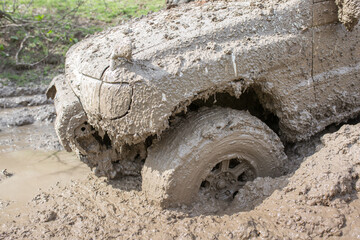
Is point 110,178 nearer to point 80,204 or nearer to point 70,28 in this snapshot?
point 80,204

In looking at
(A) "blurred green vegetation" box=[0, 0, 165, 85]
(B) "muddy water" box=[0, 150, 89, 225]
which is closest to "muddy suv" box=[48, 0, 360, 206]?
(B) "muddy water" box=[0, 150, 89, 225]

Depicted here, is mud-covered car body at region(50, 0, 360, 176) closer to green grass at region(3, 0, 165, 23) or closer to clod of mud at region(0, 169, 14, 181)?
clod of mud at region(0, 169, 14, 181)

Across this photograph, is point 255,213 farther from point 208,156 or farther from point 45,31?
point 45,31

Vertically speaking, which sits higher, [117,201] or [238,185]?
[238,185]

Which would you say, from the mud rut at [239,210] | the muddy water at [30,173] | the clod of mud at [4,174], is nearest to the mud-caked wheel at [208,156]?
the mud rut at [239,210]

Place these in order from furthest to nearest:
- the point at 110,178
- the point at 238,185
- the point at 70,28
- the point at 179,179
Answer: the point at 70,28, the point at 110,178, the point at 238,185, the point at 179,179

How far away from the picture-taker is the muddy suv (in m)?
2.16

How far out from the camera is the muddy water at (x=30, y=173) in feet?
9.63

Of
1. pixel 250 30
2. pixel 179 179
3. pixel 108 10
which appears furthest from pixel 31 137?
pixel 108 10

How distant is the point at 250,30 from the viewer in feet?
7.88

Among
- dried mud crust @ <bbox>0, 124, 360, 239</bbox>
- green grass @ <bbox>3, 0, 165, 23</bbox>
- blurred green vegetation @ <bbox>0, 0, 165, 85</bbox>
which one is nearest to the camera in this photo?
dried mud crust @ <bbox>0, 124, 360, 239</bbox>

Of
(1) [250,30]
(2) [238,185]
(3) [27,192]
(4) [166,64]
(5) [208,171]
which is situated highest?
(1) [250,30]

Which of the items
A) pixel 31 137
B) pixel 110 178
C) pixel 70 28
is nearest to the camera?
pixel 110 178

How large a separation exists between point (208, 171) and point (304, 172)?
69 cm
